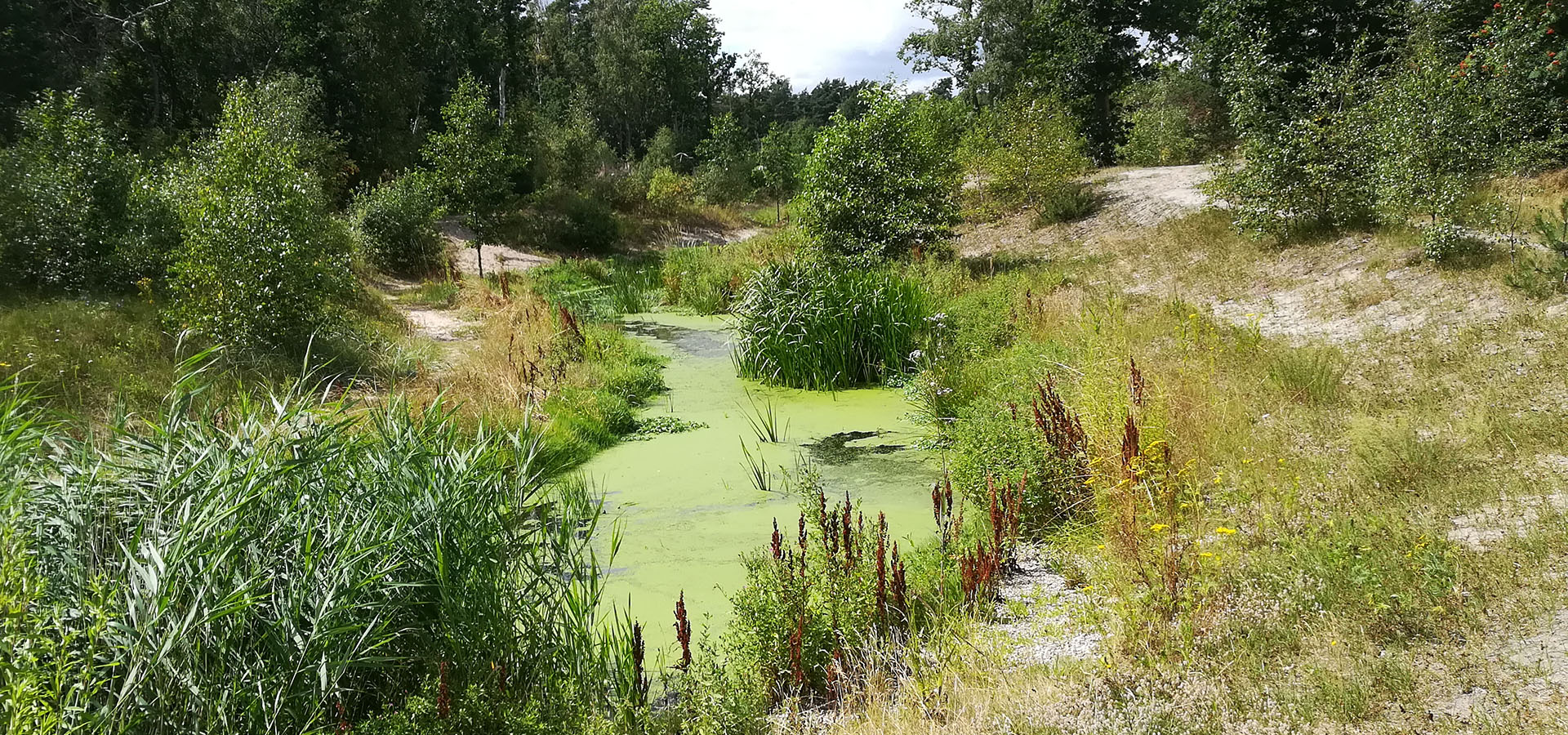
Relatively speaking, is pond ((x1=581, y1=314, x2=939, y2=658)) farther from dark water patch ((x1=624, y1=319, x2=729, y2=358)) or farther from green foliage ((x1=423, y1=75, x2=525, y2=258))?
green foliage ((x1=423, y1=75, x2=525, y2=258))

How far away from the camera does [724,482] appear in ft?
20.8

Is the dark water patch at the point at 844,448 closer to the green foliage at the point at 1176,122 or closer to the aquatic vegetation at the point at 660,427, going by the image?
the aquatic vegetation at the point at 660,427

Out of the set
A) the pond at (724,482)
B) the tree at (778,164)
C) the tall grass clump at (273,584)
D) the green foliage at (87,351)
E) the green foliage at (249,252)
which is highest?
the tree at (778,164)

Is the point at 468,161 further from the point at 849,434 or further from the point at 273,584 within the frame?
the point at 273,584

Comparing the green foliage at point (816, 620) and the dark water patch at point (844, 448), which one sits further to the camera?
the dark water patch at point (844, 448)

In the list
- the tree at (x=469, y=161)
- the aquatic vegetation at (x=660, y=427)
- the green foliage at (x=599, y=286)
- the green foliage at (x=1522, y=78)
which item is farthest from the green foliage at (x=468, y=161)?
the green foliage at (x=1522, y=78)

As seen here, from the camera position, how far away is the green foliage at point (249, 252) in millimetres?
9242

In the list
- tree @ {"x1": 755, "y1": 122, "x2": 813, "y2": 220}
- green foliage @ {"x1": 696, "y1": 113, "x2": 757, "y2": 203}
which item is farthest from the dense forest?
green foliage @ {"x1": 696, "y1": 113, "x2": 757, "y2": 203}

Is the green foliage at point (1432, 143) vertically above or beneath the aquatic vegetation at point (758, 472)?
above

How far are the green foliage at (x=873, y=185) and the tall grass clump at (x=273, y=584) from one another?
10.2 metres

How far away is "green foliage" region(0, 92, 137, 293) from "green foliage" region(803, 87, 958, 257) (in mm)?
9876

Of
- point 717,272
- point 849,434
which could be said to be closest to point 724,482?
point 849,434

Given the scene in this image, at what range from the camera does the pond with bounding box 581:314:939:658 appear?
181 inches

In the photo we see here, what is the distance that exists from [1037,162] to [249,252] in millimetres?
16174
